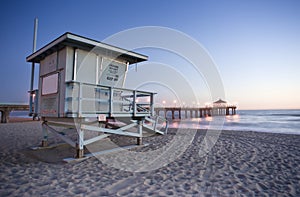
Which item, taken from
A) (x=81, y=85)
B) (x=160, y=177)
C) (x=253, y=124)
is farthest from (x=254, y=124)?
(x=81, y=85)

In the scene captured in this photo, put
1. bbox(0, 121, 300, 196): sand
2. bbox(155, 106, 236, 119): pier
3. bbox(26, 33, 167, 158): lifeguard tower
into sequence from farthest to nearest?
1. bbox(155, 106, 236, 119): pier
2. bbox(26, 33, 167, 158): lifeguard tower
3. bbox(0, 121, 300, 196): sand

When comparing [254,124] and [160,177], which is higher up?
[160,177]

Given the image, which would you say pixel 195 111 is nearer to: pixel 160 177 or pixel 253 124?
pixel 253 124

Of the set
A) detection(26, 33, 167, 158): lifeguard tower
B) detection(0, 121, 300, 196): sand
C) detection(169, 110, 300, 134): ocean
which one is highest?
detection(26, 33, 167, 158): lifeguard tower

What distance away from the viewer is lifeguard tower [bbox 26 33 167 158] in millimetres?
6012

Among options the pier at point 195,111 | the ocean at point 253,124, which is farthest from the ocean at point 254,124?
the pier at point 195,111

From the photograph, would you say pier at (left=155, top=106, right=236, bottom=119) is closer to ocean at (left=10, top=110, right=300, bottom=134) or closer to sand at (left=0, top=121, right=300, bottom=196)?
ocean at (left=10, top=110, right=300, bottom=134)

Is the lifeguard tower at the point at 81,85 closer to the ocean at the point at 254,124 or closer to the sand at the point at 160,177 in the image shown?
the sand at the point at 160,177

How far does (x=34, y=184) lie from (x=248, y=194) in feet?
14.9

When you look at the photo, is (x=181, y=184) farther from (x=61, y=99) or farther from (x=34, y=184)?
(x=61, y=99)

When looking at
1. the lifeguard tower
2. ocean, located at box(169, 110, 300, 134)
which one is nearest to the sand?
the lifeguard tower

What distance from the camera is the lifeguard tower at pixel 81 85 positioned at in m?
6.01

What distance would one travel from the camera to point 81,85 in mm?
5691

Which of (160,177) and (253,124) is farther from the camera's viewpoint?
(253,124)
